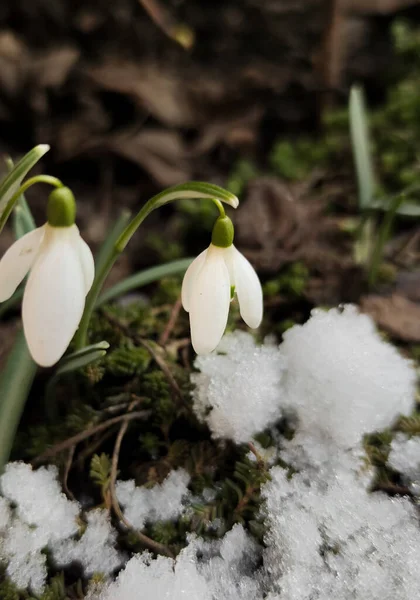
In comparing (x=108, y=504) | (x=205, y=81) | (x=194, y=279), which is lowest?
(x=108, y=504)

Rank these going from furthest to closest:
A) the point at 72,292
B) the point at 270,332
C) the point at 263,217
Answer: the point at 263,217
the point at 270,332
the point at 72,292

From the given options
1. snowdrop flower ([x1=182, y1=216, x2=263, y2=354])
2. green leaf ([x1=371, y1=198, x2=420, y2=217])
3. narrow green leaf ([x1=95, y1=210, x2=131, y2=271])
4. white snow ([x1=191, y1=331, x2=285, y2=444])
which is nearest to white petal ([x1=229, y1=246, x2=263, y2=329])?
snowdrop flower ([x1=182, y1=216, x2=263, y2=354])

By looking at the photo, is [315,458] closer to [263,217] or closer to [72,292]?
[72,292]

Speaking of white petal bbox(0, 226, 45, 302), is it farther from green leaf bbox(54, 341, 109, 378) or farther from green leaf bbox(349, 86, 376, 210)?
green leaf bbox(349, 86, 376, 210)

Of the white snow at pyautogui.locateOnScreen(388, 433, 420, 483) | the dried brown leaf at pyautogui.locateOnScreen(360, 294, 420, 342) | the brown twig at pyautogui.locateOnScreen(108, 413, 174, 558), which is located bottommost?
the brown twig at pyautogui.locateOnScreen(108, 413, 174, 558)

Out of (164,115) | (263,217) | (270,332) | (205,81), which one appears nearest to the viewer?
(270,332)

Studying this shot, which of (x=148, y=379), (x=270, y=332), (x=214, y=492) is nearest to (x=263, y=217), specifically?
(x=270, y=332)

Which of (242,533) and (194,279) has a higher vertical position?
(194,279)
